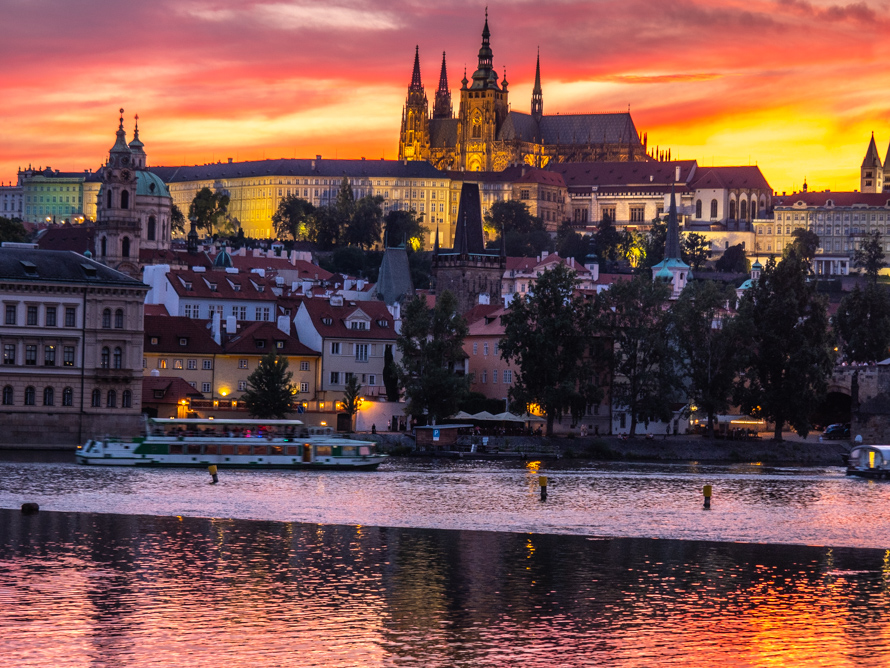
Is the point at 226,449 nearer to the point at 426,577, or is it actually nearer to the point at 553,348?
the point at 553,348

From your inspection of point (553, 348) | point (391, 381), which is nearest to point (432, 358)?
point (391, 381)

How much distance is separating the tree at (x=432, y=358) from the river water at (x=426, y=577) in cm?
2850

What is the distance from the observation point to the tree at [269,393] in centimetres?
8981

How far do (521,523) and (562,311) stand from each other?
4559cm

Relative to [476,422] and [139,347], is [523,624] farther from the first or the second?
[476,422]

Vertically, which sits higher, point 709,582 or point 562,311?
point 562,311

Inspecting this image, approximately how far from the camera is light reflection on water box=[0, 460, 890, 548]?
51656 millimetres

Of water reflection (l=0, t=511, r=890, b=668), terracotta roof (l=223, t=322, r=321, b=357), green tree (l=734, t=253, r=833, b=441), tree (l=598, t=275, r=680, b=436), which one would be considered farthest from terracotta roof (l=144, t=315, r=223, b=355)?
water reflection (l=0, t=511, r=890, b=668)

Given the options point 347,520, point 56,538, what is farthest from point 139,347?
point 56,538

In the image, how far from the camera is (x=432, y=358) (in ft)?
307

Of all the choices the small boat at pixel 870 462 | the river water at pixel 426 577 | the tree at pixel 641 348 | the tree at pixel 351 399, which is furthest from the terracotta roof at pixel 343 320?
the river water at pixel 426 577

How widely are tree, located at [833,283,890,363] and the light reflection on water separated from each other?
183 feet

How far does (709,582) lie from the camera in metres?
39.1

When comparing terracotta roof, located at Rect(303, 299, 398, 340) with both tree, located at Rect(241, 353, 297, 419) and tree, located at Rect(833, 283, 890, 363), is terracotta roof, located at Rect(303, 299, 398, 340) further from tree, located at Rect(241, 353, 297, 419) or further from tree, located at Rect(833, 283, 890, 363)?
tree, located at Rect(833, 283, 890, 363)
